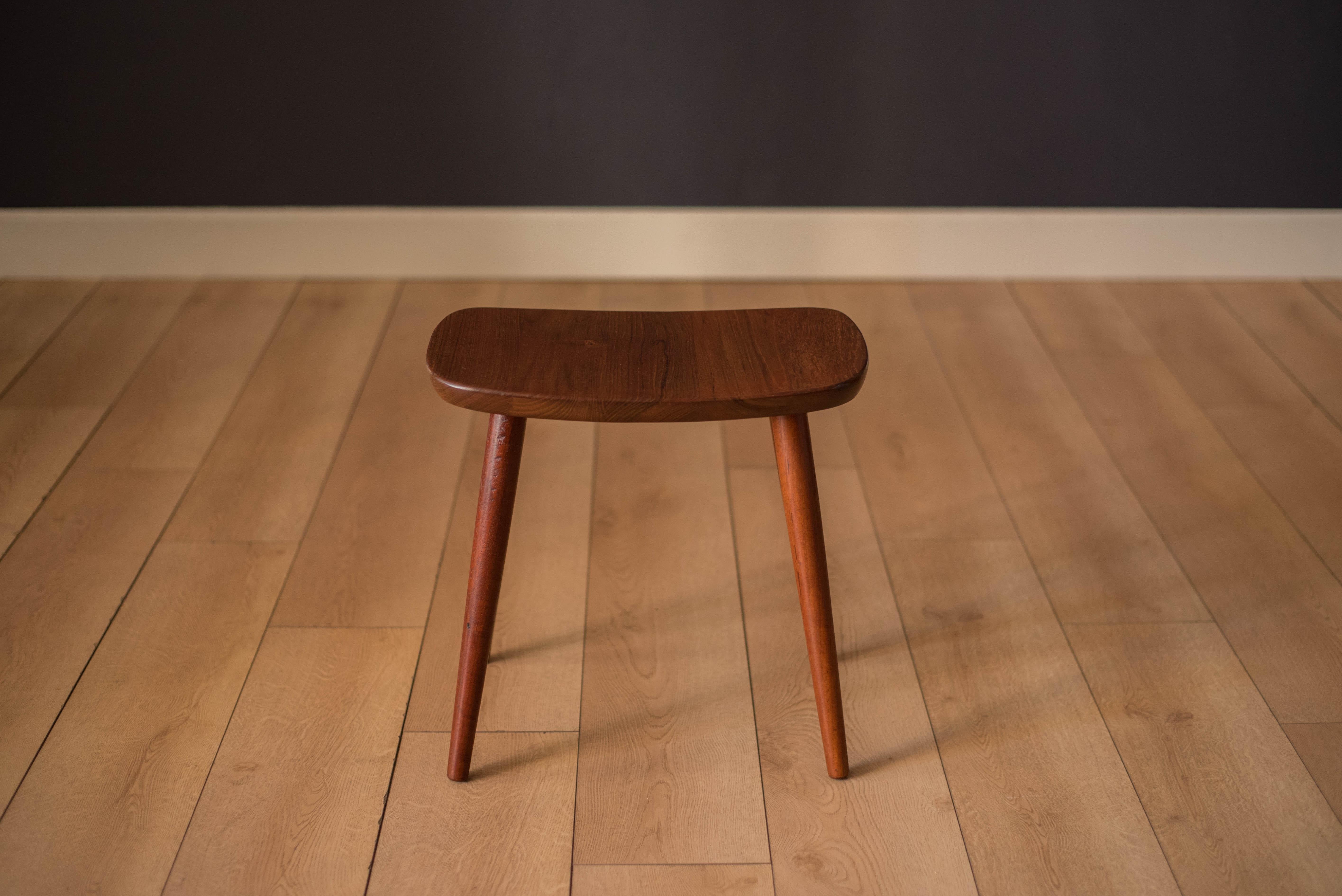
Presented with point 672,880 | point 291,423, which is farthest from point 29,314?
point 672,880

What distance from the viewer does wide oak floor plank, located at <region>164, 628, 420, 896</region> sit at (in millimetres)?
1042

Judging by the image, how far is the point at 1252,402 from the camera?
75.2 inches

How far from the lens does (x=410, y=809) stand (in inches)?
43.6

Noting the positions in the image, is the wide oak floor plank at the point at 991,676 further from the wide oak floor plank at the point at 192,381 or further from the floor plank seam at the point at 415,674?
the wide oak floor plank at the point at 192,381

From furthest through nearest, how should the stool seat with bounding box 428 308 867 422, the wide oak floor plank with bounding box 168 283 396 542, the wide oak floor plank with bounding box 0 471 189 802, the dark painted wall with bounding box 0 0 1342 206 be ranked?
the dark painted wall with bounding box 0 0 1342 206 → the wide oak floor plank with bounding box 168 283 396 542 → the wide oak floor plank with bounding box 0 471 189 802 → the stool seat with bounding box 428 308 867 422

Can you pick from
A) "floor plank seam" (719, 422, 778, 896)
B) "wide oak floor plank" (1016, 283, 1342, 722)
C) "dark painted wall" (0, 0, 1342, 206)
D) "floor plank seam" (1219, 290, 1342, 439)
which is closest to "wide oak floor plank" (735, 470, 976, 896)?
"floor plank seam" (719, 422, 778, 896)

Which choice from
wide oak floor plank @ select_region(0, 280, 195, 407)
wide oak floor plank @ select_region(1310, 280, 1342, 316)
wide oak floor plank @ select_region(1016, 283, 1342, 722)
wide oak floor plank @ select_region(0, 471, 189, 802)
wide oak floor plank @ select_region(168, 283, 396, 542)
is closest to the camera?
wide oak floor plank @ select_region(0, 471, 189, 802)

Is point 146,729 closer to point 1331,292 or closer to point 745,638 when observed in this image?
point 745,638

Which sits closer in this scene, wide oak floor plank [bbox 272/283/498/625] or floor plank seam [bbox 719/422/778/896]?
floor plank seam [bbox 719/422/778/896]

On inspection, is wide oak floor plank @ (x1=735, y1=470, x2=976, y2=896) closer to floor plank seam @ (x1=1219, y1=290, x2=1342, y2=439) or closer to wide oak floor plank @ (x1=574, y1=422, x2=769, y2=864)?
wide oak floor plank @ (x1=574, y1=422, x2=769, y2=864)

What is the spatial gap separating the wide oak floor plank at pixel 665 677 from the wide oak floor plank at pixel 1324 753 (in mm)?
614

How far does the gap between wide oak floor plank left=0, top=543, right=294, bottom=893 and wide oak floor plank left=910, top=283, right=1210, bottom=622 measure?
1069 millimetres

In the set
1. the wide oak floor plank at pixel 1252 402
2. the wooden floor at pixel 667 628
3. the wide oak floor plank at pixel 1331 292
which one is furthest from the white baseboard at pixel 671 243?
the wooden floor at pixel 667 628

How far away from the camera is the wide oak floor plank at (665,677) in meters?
1.10
